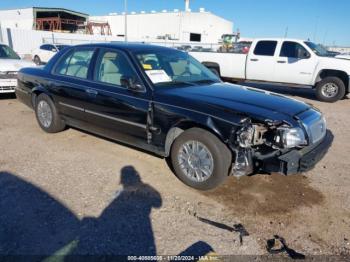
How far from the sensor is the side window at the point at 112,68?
4422 millimetres

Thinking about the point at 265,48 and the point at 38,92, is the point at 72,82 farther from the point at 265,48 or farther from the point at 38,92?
the point at 265,48

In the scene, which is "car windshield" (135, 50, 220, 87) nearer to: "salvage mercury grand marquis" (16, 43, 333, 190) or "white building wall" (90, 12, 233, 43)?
"salvage mercury grand marquis" (16, 43, 333, 190)

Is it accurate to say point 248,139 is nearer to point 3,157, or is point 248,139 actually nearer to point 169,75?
point 169,75

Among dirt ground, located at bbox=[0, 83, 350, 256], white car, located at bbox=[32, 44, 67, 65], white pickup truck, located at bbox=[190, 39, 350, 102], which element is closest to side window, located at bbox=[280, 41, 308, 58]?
white pickup truck, located at bbox=[190, 39, 350, 102]

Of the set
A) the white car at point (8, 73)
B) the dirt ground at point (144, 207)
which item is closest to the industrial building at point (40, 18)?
the white car at point (8, 73)

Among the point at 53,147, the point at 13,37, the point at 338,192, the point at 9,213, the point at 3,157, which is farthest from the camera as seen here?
the point at 13,37

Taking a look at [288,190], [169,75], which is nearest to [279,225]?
[288,190]

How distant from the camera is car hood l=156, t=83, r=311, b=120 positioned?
11.7 feet

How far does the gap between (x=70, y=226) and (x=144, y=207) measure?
2.63 ft

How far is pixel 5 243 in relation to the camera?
2783mm

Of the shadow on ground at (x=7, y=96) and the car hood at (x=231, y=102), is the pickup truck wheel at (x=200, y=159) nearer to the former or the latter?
the car hood at (x=231, y=102)

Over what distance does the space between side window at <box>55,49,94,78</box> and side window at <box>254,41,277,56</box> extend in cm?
739

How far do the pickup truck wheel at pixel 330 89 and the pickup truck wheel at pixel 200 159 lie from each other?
7.88m

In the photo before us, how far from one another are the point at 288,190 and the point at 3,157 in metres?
4.13
